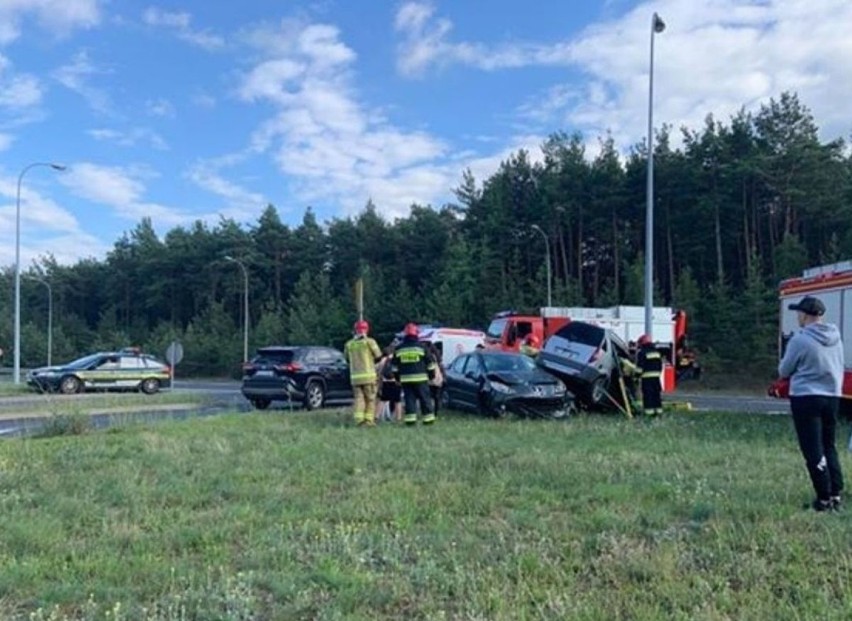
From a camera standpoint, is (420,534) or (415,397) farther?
(415,397)

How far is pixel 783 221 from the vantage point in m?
48.7

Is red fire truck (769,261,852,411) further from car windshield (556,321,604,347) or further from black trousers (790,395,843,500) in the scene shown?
black trousers (790,395,843,500)

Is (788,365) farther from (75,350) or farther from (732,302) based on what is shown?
(75,350)

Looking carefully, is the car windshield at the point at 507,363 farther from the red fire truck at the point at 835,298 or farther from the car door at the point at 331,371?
the car door at the point at 331,371

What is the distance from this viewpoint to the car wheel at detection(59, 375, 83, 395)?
29.7 metres

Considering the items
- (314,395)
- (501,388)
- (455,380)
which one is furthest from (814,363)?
(314,395)

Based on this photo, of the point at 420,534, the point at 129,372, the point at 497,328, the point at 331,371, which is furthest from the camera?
the point at 129,372

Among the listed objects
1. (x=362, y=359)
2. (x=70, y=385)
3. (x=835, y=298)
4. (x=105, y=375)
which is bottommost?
(x=70, y=385)

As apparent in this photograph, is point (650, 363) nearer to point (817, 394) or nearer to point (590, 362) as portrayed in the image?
point (590, 362)

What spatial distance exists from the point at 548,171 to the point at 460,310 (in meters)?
12.7

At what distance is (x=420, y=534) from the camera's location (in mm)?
6281

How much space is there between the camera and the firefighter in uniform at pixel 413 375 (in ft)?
50.0

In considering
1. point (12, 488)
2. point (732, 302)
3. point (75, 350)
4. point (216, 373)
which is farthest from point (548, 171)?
point (12, 488)

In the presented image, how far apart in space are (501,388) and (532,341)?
10.9 metres
